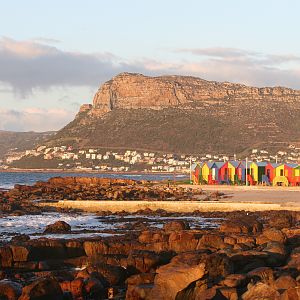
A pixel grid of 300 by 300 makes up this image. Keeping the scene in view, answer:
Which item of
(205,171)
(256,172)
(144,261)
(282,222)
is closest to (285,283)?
(144,261)

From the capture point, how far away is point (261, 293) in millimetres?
15805

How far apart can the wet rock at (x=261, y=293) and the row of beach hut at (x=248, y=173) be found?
6944 centimetres

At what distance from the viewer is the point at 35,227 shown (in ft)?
127

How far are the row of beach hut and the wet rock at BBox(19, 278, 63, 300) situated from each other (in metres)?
68.9

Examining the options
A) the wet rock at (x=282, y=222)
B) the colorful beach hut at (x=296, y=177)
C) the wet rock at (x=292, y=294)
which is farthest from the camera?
the colorful beach hut at (x=296, y=177)

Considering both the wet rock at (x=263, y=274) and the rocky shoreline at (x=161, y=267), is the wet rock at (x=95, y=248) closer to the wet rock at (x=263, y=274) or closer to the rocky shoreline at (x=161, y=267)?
the rocky shoreline at (x=161, y=267)

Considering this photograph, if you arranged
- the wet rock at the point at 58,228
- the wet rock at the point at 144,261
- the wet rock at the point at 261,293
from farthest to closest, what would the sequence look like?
1. the wet rock at the point at 58,228
2. the wet rock at the point at 144,261
3. the wet rock at the point at 261,293

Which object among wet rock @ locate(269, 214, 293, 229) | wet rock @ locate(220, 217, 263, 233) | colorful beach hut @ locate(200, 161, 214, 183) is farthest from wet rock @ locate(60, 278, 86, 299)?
colorful beach hut @ locate(200, 161, 214, 183)

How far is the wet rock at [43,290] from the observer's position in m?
16.9

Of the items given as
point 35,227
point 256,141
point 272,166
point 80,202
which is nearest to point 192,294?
point 35,227

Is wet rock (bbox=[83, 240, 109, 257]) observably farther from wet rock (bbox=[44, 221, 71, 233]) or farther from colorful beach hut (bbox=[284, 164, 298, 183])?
colorful beach hut (bbox=[284, 164, 298, 183])

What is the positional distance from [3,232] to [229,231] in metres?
10.7

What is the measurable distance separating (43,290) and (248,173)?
72639 millimetres

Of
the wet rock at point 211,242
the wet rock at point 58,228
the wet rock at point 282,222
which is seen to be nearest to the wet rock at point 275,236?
the wet rock at point 211,242
